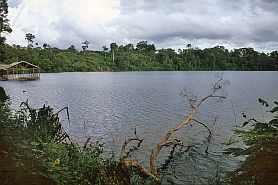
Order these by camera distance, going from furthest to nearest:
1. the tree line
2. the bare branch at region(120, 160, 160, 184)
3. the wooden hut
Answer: the tree line < the wooden hut < the bare branch at region(120, 160, 160, 184)

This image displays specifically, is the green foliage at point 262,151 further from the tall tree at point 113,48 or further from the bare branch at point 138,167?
the tall tree at point 113,48

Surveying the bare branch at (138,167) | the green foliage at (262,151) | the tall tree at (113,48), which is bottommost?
the bare branch at (138,167)

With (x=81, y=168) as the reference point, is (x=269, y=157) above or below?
above

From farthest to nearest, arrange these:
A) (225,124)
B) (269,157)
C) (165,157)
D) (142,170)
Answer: (225,124)
(165,157)
(142,170)
(269,157)

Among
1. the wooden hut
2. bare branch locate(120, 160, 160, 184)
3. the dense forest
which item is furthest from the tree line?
bare branch locate(120, 160, 160, 184)

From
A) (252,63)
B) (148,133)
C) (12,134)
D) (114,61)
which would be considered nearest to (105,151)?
(148,133)

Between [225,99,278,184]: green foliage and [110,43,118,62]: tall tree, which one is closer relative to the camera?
[225,99,278,184]: green foliage

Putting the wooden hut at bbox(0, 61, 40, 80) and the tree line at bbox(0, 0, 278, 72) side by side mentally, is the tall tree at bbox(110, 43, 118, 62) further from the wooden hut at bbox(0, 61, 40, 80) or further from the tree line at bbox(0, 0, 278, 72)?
the wooden hut at bbox(0, 61, 40, 80)

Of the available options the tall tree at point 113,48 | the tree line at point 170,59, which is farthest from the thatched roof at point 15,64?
the tall tree at point 113,48

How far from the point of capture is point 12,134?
709 cm

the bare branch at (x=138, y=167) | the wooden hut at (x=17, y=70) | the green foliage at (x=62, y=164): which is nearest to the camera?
the green foliage at (x=62, y=164)

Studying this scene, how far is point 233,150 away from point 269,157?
1.47ft

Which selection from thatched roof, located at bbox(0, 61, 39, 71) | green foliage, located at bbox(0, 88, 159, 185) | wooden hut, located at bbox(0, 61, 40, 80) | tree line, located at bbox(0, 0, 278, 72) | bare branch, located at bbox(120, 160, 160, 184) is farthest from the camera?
tree line, located at bbox(0, 0, 278, 72)

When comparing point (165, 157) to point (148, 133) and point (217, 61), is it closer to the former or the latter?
point (148, 133)
